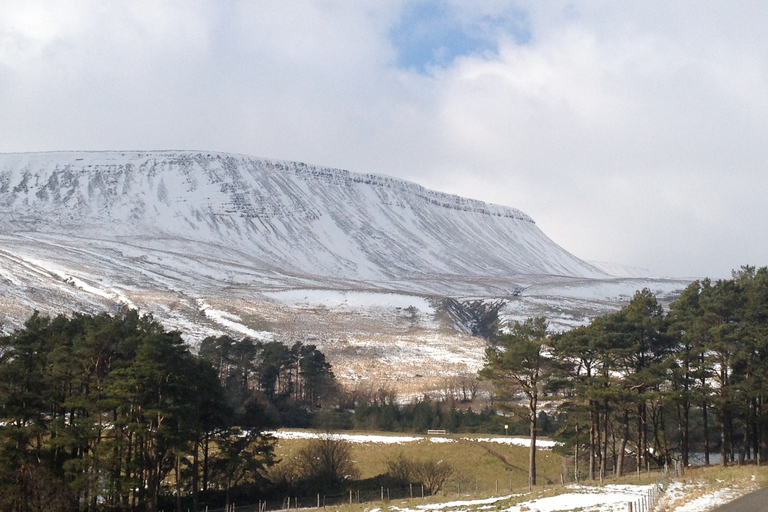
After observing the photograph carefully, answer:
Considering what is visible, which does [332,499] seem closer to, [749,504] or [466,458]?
[466,458]

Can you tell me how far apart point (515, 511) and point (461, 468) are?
22602mm

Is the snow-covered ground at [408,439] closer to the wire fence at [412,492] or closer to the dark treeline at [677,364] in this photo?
the wire fence at [412,492]

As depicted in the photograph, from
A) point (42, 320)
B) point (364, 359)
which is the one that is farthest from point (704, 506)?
point (364, 359)

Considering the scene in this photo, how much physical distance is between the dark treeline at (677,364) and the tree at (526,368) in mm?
920

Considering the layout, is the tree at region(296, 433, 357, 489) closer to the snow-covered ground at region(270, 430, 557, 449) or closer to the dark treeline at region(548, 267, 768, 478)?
the snow-covered ground at region(270, 430, 557, 449)

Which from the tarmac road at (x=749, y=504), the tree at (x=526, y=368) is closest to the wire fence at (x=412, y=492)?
the tree at (x=526, y=368)

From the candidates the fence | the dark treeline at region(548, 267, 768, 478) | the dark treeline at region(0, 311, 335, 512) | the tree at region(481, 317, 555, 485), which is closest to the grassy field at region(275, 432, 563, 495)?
the fence

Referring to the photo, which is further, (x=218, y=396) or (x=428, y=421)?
(x=428, y=421)

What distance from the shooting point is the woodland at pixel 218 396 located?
34.9 m

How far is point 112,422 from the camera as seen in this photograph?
3656cm

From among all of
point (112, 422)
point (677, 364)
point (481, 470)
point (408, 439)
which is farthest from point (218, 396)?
point (677, 364)

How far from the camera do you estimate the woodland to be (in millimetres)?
34906

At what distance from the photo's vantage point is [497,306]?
17675 cm

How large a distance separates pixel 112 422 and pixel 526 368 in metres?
20.6
